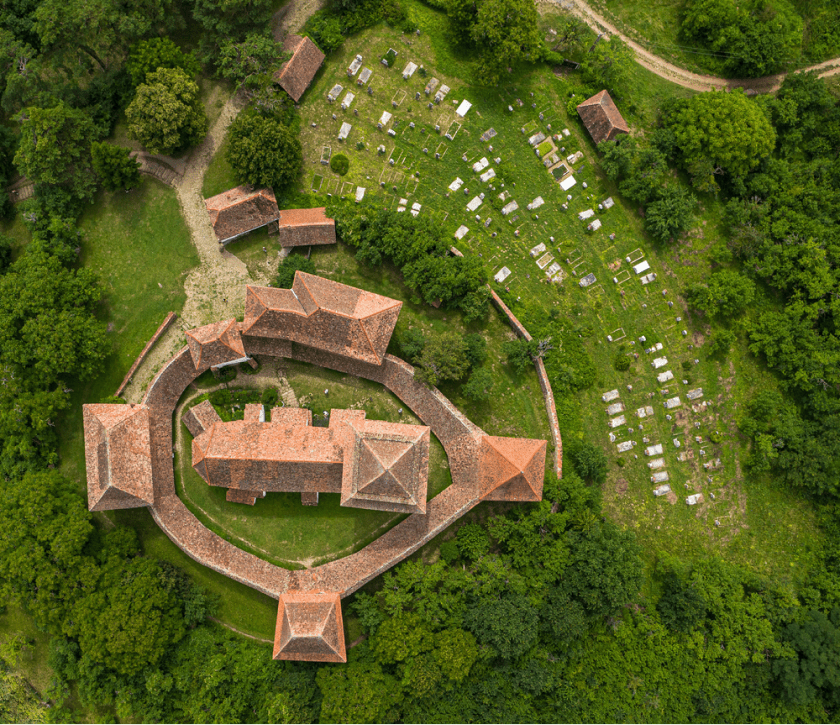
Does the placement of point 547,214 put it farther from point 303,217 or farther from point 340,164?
point 303,217

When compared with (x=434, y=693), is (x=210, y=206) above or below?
above

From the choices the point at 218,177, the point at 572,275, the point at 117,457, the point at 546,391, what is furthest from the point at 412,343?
the point at 117,457

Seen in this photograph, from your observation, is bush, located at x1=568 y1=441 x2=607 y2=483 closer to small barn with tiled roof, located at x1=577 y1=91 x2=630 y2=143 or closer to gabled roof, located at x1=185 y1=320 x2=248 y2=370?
small barn with tiled roof, located at x1=577 y1=91 x2=630 y2=143

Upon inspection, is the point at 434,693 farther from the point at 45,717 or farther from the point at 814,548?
the point at 814,548

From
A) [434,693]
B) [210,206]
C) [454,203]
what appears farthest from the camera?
[454,203]

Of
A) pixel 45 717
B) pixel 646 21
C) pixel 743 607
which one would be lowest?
pixel 45 717

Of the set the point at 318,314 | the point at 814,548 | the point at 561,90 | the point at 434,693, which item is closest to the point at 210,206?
the point at 318,314

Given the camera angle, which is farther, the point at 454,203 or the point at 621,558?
the point at 454,203

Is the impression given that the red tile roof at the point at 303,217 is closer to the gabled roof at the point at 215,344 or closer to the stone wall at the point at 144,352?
the gabled roof at the point at 215,344
